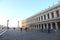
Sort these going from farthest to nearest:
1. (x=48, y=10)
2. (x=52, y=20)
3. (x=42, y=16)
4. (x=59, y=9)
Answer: (x=42, y=16)
(x=48, y=10)
(x=52, y=20)
(x=59, y=9)

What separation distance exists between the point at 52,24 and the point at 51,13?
15.0 ft

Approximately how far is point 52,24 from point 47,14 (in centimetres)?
685

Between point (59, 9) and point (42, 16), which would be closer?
point (59, 9)

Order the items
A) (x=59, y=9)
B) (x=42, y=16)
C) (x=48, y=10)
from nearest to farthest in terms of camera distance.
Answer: (x=59, y=9), (x=48, y=10), (x=42, y=16)

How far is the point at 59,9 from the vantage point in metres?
45.8

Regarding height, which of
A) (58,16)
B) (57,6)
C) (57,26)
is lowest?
(57,26)

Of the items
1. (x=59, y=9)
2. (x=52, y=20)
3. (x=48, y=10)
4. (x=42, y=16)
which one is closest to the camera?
(x=59, y=9)

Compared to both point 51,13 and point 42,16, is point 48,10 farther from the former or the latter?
point 42,16

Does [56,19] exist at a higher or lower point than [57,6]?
lower

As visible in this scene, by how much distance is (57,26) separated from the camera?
4650cm

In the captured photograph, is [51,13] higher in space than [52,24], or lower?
higher

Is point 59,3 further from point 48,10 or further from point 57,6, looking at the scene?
point 48,10

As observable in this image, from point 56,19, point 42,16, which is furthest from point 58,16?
point 42,16

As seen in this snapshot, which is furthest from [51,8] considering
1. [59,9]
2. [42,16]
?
[42,16]
